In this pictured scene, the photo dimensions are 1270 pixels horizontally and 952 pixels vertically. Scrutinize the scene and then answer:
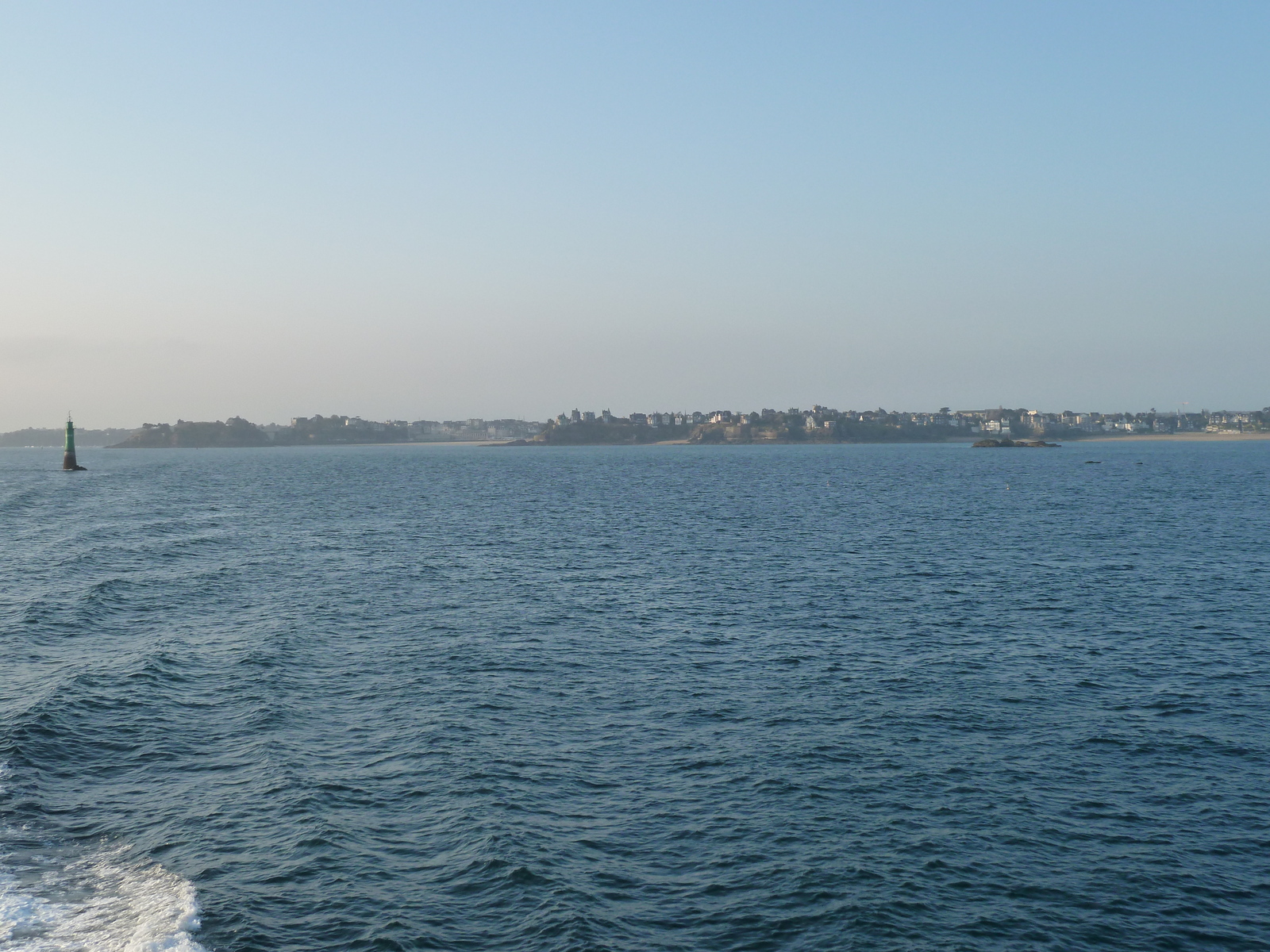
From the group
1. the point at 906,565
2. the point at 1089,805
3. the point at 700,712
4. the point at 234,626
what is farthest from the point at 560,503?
the point at 1089,805

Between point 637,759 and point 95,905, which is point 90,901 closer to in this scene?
point 95,905

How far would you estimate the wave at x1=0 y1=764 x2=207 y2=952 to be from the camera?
18969mm

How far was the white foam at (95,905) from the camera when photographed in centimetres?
1894

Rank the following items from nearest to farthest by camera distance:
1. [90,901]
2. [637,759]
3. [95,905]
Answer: [95,905], [90,901], [637,759]

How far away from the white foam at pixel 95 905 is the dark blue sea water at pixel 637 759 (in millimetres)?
81

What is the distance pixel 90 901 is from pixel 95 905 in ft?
0.91

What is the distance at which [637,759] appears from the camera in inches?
1145

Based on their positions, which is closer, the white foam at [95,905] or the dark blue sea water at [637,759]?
the white foam at [95,905]

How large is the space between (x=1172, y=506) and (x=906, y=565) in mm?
67208

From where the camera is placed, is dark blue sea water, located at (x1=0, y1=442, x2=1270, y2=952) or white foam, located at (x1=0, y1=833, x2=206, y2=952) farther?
dark blue sea water, located at (x1=0, y1=442, x2=1270, y2=952)

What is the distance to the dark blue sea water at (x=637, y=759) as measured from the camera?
2031 cm

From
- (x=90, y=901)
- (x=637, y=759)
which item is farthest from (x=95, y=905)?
(x=637, y=759)

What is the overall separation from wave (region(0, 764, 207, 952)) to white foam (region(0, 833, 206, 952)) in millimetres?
17

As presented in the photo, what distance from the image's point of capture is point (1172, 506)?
117 metres
